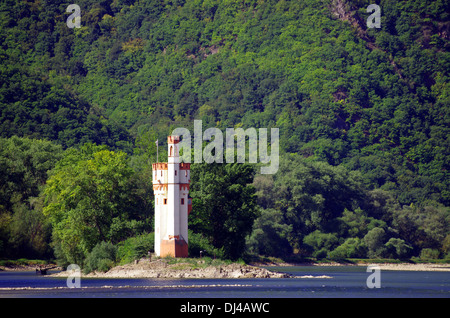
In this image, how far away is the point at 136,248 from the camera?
3221 inches

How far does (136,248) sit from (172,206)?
5238 millimetres

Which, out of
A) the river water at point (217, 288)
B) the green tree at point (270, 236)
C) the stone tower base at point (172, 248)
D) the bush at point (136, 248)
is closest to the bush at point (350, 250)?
the green tree at point (270, 236)

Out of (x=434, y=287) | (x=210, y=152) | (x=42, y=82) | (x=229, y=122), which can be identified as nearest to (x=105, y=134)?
(x=42, y=82)

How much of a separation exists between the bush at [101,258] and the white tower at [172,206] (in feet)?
16.6

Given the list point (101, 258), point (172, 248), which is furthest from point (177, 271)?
point (101, 258)

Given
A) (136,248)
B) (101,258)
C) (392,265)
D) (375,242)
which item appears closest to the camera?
(136,248)

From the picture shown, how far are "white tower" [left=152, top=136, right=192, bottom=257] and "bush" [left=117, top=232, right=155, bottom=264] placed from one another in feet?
4.16

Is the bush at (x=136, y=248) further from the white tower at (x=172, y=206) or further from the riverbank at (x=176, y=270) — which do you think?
the white tower at (x=172, y=206)

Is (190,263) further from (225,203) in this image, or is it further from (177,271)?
(225,203)

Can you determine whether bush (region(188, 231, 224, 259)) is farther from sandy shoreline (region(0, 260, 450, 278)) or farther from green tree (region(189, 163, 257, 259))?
sandy shoreline (region(0, 260, 450, 278))

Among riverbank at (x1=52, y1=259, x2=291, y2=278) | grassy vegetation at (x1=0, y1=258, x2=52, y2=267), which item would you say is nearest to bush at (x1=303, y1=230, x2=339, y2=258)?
grassy vegetation at (x1=0, y1=258, x2=52, y2=267)

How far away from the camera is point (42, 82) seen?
6117 inches

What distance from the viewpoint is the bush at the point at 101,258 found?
8300cm

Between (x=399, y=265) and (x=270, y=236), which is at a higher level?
(x=270, y=236)
